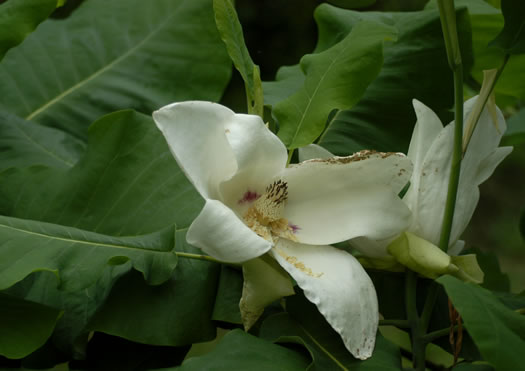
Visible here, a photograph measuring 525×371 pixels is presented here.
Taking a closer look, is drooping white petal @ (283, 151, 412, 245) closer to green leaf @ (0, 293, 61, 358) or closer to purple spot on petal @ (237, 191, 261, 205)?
purple spot on petal @ (237, 191, 261, 205)

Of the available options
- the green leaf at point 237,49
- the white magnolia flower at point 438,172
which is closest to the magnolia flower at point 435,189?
the white magnolia flower at point 438,172

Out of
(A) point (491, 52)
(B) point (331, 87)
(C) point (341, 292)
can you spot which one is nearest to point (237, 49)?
(B) point (331, 87)

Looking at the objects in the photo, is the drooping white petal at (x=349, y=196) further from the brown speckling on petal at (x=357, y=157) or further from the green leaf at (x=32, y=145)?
the green leaf at (x=32, y=145)

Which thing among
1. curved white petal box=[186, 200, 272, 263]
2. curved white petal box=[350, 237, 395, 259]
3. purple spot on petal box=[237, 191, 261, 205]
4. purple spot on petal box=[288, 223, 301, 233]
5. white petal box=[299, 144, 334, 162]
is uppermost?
curved white petal box=[186, 200, 272, 263]

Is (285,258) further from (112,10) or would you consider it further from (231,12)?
(112,10)

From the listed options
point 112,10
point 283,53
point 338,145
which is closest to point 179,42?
point 112,10

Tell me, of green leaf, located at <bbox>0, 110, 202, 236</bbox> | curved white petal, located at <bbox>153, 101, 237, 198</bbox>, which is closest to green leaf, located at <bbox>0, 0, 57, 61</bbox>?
green leaf, located at <bbox>0, 110, 202, 236</bbox>
